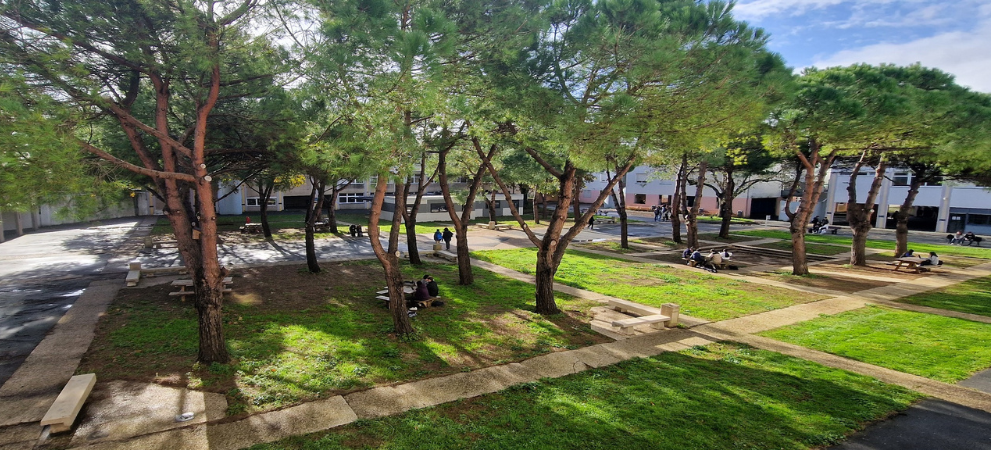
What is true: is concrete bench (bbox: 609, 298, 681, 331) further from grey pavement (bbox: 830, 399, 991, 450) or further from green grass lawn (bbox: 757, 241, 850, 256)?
green grass lawn (bbox: 757, 241, 850, 256)

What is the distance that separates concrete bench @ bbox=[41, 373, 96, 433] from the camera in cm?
583

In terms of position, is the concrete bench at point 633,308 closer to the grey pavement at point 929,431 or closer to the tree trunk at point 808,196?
the grey pavement at point 929,431

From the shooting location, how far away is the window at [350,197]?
52562 mm

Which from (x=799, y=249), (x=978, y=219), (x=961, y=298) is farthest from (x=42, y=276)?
(x=978, y=219)

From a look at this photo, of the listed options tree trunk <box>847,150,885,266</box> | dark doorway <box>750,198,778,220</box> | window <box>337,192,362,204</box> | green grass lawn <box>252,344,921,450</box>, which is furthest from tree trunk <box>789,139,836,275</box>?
window <box>337,192,362,204</box>

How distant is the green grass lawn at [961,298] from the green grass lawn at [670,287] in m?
3.27

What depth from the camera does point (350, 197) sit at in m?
53.4

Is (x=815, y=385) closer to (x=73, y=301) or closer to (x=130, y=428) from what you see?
(x=130, y=428)

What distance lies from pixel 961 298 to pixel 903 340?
7225mm

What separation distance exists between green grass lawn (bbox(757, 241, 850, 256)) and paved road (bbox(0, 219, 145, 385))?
1246 inches

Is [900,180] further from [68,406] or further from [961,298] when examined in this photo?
[68,406]

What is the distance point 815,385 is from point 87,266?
23.8m

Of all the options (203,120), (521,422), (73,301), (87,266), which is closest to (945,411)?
(521,422)

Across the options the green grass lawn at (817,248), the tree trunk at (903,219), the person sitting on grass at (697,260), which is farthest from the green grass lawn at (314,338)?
the green grass lawn at (817,248)
